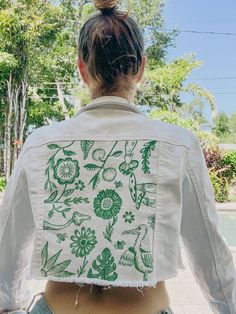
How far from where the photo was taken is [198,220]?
73 cm

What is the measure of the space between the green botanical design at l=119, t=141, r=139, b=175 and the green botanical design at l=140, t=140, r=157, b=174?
0.02 m

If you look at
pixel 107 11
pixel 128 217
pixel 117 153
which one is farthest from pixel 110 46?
pixel 128 217

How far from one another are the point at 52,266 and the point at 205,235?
11.0 inches

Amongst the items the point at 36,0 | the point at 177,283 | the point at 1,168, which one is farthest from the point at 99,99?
the point at 1,168

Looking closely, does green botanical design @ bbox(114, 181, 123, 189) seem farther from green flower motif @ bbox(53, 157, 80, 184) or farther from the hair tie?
the hair tie

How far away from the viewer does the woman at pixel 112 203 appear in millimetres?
681

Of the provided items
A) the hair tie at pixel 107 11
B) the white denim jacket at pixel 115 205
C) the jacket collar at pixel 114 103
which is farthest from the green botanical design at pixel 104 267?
the hair tie at pixel 107 11

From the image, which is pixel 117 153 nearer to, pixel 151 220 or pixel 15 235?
pixel 151 220

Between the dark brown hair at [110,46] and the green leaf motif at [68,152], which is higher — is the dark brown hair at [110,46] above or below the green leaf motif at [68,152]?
above

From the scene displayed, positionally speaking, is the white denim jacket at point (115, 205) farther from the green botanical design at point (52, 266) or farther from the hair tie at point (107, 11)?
the hair tie at point (107, 11)

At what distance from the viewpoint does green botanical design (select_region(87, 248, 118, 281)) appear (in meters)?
0.67

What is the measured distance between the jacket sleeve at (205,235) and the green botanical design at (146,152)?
69 mm

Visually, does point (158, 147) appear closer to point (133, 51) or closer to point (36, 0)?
point (133, 51)

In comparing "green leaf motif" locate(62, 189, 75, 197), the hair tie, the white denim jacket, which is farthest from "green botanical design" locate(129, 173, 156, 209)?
the hair tie
